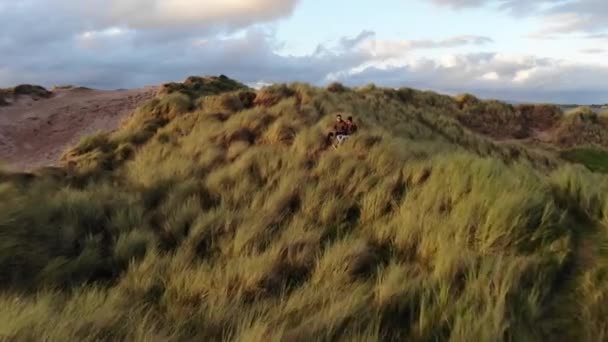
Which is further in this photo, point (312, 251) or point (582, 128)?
point (582, 128)

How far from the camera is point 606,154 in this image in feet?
88.5

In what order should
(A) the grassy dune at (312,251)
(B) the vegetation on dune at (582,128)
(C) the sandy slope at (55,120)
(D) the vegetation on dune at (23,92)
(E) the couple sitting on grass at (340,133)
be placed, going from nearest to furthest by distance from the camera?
(A) the grassy dune at (312,251) < (E) the couple sitting on grass at (340,133) < (C) the sandy slope at (55,120) < (D) the vegetation on dune at (23,92) < (B) the vegetation on dune at (582,128)

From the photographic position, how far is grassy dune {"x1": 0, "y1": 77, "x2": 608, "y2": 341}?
154 inches

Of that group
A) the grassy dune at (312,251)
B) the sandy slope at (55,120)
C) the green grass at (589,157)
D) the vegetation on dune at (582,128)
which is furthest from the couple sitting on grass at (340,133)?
the vegetation on dune at (582,128)

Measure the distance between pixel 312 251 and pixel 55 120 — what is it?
19176 millimetres

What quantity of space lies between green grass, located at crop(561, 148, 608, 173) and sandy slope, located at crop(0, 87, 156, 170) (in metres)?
18.7

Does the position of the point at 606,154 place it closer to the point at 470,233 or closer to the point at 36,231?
the point at 470,233

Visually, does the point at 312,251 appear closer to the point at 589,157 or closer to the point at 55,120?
the point at 55,120

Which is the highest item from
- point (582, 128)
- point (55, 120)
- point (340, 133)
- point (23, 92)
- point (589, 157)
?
point (23, 92)

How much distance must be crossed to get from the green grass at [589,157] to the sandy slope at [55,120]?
1868cm

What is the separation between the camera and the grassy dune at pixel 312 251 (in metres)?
3.91

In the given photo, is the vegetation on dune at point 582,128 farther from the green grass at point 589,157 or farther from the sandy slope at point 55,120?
the sandy slope at point 55,120

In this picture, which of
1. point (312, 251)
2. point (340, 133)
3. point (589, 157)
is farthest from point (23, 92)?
point (589, 157)

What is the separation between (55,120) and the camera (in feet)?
72.4
